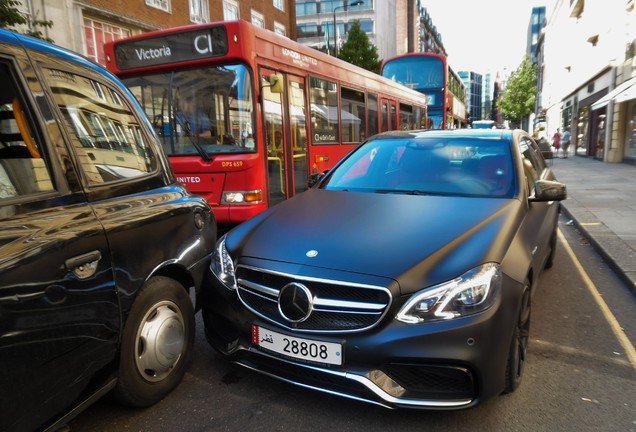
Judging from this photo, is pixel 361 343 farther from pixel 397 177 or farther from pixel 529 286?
pixel 397 177

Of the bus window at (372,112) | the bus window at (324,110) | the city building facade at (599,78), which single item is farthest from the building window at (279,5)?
the bus window at (324,110)

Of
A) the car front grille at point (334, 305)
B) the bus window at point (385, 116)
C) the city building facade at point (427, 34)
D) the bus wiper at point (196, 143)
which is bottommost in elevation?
the car front grille at point (334, 305)

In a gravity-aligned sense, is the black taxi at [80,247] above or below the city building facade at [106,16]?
below

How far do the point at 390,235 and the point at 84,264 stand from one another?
1596 mm

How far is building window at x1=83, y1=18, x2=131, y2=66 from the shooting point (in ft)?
46.7

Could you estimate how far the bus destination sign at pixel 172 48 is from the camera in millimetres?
5871

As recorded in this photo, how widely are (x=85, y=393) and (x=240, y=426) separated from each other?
795mm

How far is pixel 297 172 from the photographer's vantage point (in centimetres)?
738

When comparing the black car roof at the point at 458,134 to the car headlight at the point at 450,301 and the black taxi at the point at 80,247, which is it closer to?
the car headlight at the point at 450,301

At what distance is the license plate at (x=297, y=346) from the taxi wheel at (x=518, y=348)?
3.12 ft

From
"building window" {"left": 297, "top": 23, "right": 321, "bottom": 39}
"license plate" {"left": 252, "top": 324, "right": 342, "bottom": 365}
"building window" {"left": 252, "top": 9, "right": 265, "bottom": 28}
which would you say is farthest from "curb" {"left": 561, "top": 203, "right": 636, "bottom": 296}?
"building window" {"left": 297, "top": 23, "right": 321, "bottom": 39}

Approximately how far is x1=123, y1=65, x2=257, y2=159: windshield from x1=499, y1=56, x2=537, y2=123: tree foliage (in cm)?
5929

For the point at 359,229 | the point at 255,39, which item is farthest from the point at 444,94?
the point at 359,229

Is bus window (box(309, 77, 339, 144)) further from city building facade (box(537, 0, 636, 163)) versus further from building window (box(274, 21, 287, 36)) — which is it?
building window (box(274, 21, 287, 36))
